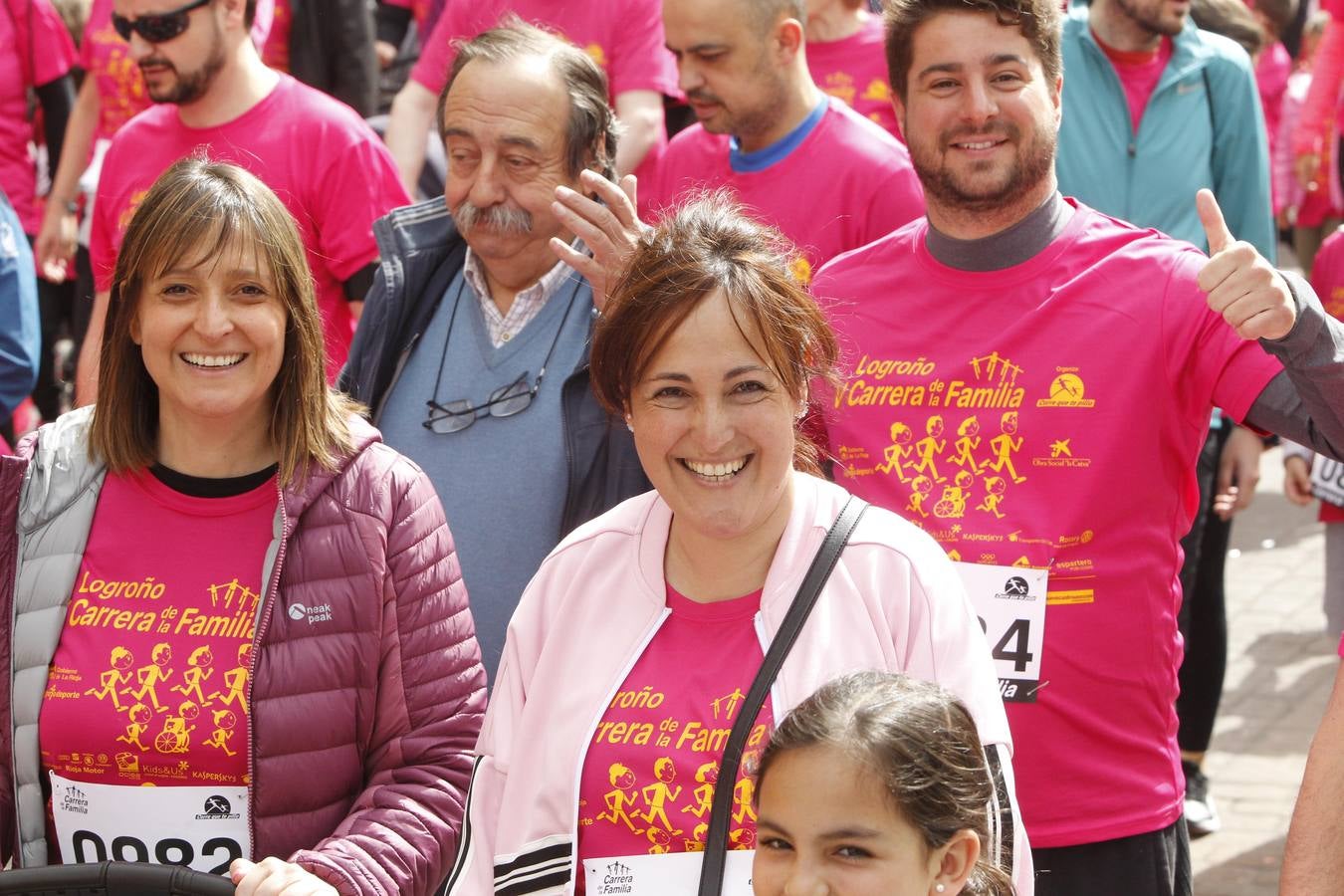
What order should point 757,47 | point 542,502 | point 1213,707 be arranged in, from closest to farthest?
point 542,502, point 757,47, point 1213,707

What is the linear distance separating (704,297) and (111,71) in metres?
4.23

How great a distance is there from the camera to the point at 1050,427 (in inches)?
127

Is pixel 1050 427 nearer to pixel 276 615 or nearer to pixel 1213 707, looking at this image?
pixel 276 615

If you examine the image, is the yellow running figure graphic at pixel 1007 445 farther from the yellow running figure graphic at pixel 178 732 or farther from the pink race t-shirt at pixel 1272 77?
the pink race t-shirt at pixel 1272 77

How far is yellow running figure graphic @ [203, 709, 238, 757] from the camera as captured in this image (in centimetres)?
309

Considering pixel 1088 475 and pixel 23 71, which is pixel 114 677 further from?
pixel 23 71

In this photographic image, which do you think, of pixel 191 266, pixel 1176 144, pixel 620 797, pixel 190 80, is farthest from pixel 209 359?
pixel 1176 144

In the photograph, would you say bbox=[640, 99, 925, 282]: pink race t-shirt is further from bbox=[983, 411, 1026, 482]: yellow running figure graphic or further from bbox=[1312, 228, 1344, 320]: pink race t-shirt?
bbox=[1312, 228, 1344, 320]: pink race t-shirt

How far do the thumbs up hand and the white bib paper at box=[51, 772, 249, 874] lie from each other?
1.77m

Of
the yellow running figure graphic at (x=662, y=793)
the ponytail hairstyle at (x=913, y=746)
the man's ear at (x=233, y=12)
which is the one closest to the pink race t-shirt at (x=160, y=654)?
the yellow running figure graphic at (x=662, y=793)

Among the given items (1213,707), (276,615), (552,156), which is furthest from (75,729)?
(1213,707)

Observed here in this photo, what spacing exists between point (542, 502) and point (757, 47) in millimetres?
1470

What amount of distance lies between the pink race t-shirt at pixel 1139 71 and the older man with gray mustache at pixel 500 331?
168 cm

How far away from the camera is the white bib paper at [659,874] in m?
2.59
